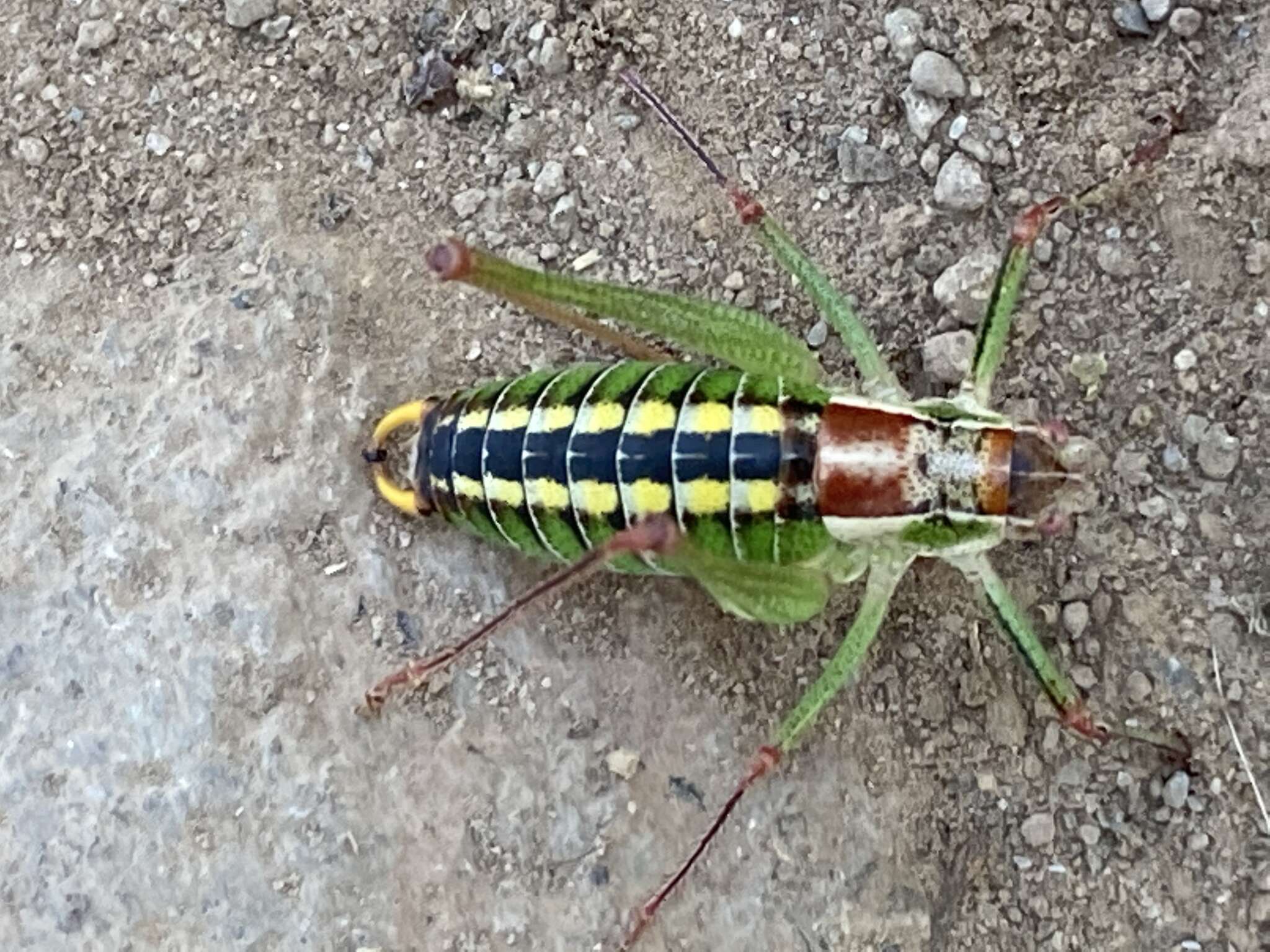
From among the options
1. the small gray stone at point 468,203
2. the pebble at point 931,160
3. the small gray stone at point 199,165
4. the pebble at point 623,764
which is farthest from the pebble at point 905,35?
the pebble at point 623,764

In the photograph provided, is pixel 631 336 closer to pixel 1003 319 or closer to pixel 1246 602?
pixel 1003 319

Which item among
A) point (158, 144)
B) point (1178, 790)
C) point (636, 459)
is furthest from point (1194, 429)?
point (158, 144)

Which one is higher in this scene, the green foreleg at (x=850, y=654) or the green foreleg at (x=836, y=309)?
the green foreleg at (x=836, y=309)

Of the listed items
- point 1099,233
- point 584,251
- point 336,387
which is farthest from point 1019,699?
point 336,387

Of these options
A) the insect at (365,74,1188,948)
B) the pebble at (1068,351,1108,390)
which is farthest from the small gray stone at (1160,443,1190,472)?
the insect at (365,74,1188,948)

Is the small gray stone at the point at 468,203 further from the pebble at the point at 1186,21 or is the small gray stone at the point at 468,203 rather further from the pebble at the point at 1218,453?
the pebble at the point at 1218,453

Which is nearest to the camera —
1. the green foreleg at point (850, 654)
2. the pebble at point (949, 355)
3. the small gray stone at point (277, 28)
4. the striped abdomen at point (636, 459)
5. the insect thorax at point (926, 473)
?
the striped abdomen at point (636, 459)

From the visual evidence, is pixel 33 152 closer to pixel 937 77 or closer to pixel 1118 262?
pixel 937 77

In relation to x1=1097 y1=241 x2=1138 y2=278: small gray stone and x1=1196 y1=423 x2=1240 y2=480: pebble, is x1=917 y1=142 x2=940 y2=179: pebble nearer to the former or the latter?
x1=1097 y1=241 x2=1138 y2=278: small gray stone
